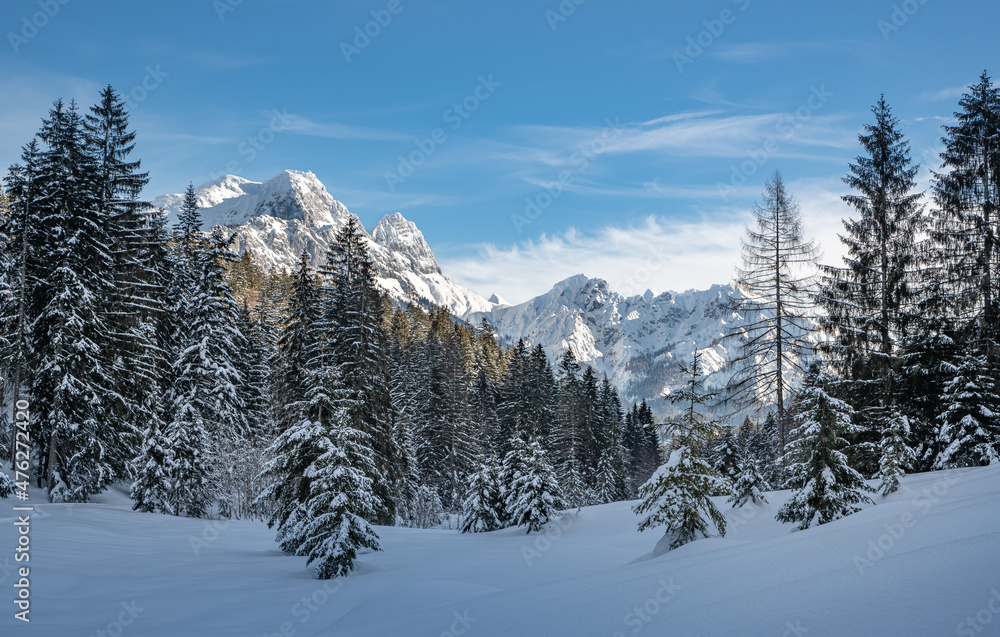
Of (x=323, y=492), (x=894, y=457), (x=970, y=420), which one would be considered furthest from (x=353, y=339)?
(x=970, y=420)

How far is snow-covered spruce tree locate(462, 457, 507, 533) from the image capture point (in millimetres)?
22844

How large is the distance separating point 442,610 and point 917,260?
24.8 meters

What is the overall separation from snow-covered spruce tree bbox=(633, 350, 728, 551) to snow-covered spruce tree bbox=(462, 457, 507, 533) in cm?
1171

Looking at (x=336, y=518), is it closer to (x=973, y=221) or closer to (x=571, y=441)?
(x=973, y=221)

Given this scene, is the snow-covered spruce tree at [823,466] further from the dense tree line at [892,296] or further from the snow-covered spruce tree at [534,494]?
the snow-covered spruce tree at [534,494]

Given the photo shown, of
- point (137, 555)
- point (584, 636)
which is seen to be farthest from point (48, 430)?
point (584, 636)

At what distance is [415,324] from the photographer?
94.3m

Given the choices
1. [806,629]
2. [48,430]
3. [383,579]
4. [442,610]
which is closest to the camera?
[806,629]

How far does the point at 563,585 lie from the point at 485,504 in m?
16.1

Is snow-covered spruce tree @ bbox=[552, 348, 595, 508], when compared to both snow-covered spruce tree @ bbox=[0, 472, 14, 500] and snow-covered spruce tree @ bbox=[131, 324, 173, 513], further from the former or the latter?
snow-covered spruce tree @ bbox=[0, 472, 14, 500]

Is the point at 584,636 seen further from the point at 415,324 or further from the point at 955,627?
the point at 415,324

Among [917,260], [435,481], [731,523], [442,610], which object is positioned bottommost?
[435,481]

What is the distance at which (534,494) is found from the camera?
21.4 metres

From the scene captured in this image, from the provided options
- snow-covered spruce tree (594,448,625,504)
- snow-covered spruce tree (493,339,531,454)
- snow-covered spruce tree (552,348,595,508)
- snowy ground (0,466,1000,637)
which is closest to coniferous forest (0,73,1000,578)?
snowy ground (0,466,1000,637)
